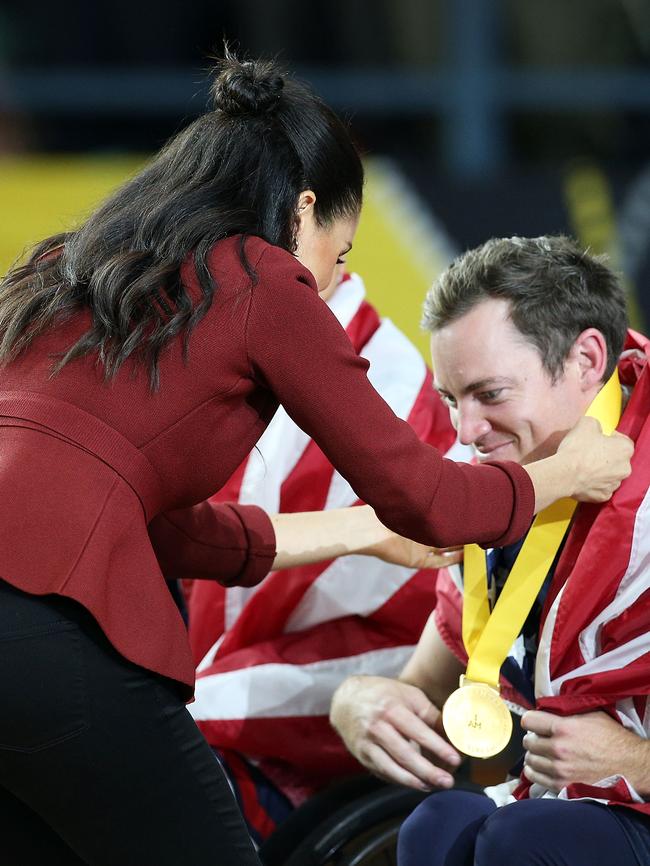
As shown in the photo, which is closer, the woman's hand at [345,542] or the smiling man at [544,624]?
the smiling man at [544,624]

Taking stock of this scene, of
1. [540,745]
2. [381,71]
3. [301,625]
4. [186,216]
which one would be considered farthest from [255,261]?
[381,71]

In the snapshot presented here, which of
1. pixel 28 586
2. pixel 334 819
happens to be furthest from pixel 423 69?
pixel 28 586

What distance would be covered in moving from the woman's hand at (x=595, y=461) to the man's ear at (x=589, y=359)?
165 millimetres

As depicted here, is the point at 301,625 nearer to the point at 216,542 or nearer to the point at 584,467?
the point at 216,542

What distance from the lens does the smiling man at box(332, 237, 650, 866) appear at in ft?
5.94

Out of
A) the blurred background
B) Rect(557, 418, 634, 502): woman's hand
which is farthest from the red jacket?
the blurred background

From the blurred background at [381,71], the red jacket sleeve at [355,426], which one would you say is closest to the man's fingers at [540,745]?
the red jacket sleeve at [355,426]

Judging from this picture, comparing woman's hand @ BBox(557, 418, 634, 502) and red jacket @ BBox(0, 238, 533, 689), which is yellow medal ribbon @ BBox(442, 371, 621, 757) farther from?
red jacket @ BBox(0, 238, 533, 689)

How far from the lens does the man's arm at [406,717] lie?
2035 millimetres

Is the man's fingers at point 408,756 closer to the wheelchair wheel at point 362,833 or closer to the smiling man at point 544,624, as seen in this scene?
the smiling man at point 544,624

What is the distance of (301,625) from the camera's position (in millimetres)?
2520

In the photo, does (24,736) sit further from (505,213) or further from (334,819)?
(505,213)

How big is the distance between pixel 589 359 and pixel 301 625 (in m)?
0.79

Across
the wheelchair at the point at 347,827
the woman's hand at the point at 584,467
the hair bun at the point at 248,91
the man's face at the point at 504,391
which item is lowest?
the wheelchair at the point at 347,827
